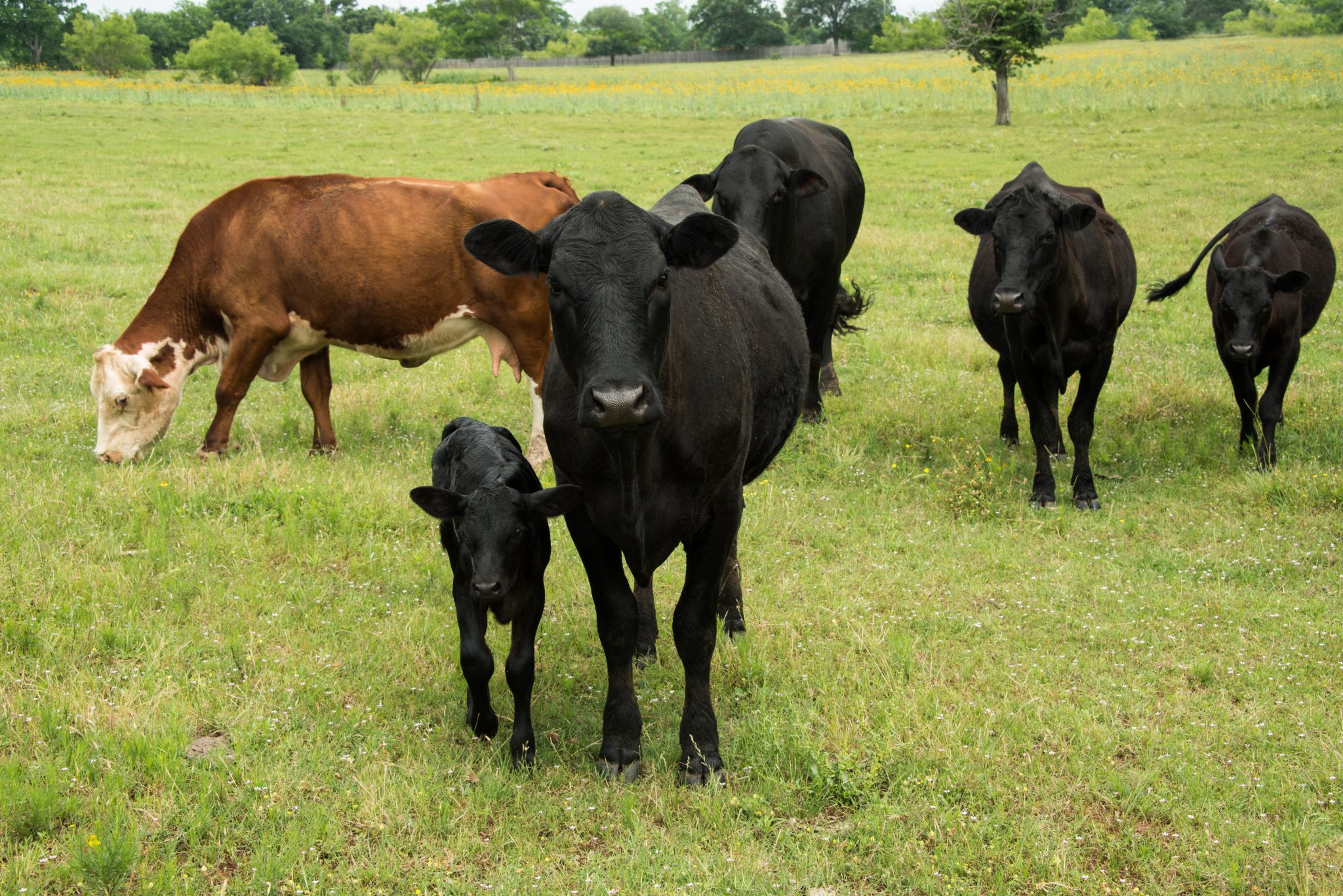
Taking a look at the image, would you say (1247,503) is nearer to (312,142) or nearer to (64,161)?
(64,161)

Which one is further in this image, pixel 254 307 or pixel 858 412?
pixel 858 412

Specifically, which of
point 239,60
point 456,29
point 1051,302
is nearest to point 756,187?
point 1051,302

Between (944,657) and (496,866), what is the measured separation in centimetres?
264

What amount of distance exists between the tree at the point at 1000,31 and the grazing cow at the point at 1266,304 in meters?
28.0

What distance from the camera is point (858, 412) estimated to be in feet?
33.3

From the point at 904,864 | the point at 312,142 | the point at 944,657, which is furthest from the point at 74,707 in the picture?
the point at 312,142

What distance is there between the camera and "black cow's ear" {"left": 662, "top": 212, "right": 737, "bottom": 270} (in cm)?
430

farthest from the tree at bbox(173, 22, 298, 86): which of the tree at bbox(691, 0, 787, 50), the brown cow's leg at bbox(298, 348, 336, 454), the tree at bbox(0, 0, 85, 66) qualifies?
the brown cow's leg at bbox(298, 348, 336, 454)

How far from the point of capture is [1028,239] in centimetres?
799

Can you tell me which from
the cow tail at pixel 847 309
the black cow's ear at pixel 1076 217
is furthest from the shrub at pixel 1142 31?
the black cow's ear at pixel 1076 217

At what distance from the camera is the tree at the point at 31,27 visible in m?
89.6

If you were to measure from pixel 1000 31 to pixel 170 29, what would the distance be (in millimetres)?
90030

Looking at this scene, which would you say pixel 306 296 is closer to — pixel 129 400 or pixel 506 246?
pixel 129 400

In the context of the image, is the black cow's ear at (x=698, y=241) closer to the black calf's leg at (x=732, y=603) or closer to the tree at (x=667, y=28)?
the black calf's leg at (x=732, y=603)
